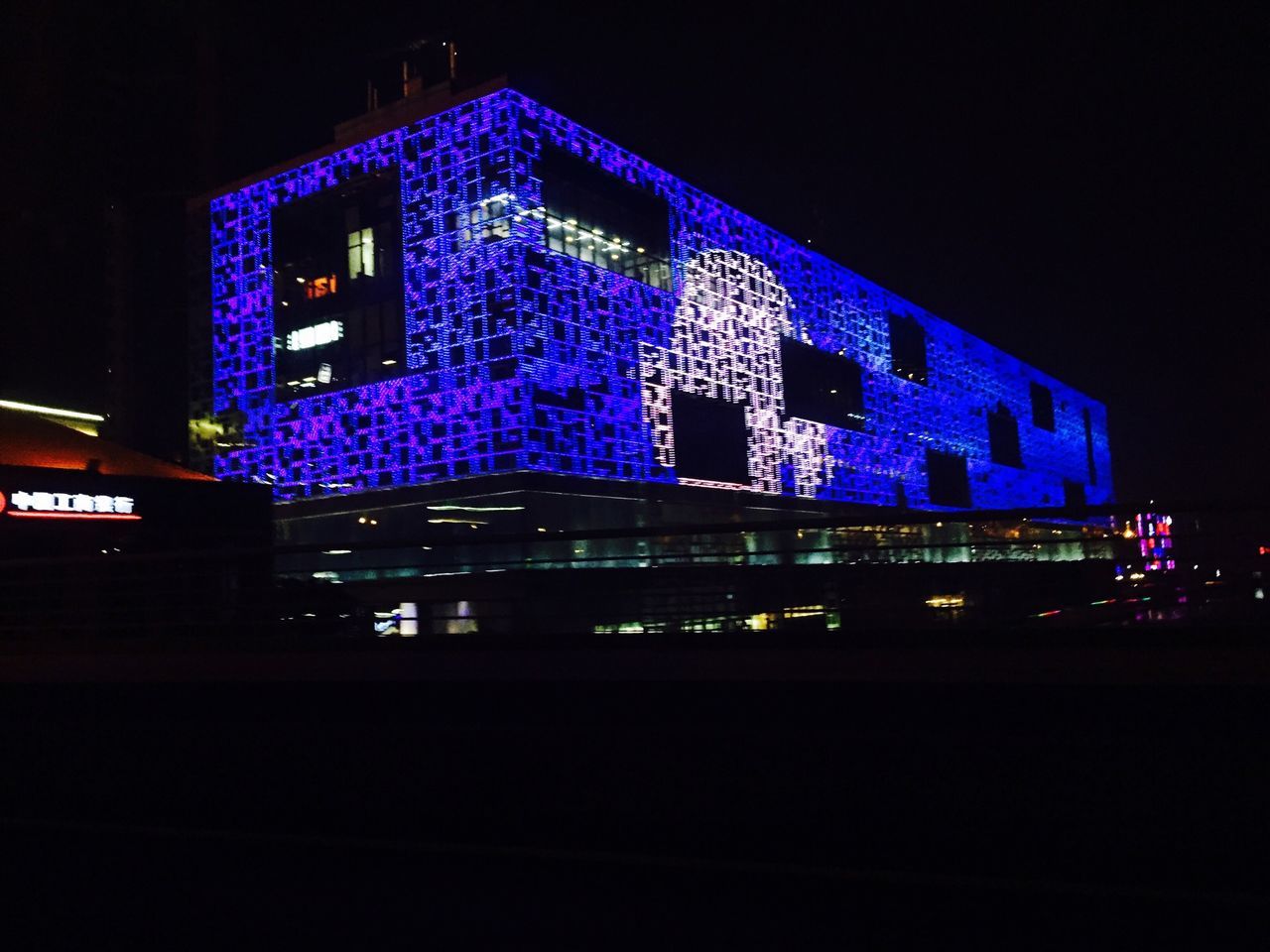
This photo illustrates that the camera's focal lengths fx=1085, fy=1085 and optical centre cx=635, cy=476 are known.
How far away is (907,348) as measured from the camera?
234 ft

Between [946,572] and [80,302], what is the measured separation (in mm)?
59623

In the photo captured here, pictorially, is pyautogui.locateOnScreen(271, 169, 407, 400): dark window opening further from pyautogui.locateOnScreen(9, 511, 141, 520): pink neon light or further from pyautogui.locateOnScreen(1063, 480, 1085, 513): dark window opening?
pyautogui.locateOnScreen(1063, 480, 1085, 513): dark window opening

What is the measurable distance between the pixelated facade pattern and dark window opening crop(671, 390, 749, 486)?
0.56 m

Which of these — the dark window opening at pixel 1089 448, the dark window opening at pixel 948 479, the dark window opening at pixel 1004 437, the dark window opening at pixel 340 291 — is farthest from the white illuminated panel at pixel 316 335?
the dark window opening at pixel 1089 448

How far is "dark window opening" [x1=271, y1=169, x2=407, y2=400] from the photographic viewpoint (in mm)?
43625

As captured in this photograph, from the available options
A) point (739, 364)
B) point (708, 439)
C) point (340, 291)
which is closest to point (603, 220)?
point (708, 439)

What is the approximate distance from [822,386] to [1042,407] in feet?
155

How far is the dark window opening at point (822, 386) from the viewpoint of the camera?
56031mm

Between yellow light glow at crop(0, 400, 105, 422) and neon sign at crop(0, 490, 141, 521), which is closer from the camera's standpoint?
neon sign at crop(0, 490, 141, 521)

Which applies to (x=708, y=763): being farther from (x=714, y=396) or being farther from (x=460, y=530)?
(x=714, y=396)

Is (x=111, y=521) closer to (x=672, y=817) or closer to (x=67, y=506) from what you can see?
(x=67, y=506)

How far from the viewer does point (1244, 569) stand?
1171cm

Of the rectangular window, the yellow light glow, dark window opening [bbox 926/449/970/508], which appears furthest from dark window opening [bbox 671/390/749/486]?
dark window opening [bbox 926/449/970/508]

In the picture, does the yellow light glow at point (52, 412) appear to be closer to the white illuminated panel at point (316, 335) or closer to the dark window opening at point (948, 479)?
the white illuminated panel at point (316, 335)
